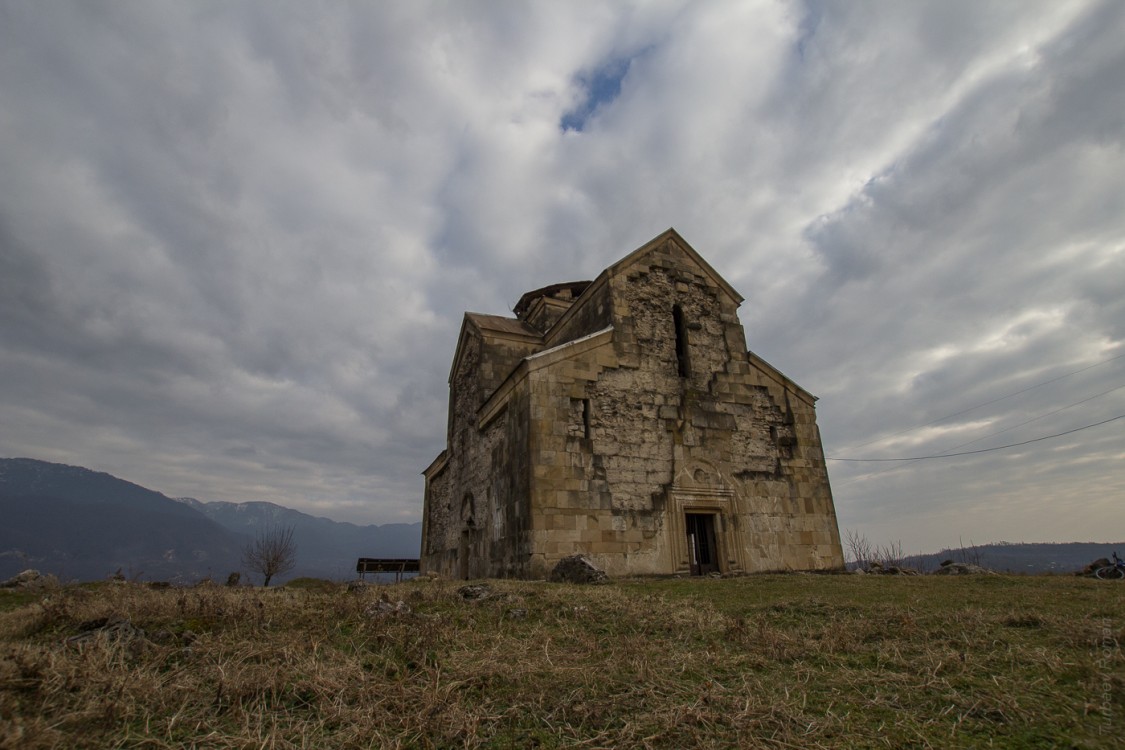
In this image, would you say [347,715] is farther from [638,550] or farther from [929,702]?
[638,550]

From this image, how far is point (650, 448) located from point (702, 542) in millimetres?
2700

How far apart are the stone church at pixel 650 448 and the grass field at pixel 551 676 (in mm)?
5518

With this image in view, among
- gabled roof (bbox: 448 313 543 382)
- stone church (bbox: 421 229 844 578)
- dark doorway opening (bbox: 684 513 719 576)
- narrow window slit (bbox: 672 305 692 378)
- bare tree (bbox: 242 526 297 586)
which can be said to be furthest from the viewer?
bare tree (bbox: 242 526 297 586)

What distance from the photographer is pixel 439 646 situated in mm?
4402

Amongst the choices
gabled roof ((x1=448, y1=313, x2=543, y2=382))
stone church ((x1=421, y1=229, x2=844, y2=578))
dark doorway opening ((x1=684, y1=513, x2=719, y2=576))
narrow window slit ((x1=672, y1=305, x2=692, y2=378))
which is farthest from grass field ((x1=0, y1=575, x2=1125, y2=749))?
gabled roof ((x1=448, y1=313, x2=543, y2=382))

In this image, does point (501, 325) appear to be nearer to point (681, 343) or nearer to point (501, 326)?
point (501, 326)

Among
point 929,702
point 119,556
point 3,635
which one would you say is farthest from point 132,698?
point 119,556

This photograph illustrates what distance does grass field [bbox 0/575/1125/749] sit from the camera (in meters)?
2.79

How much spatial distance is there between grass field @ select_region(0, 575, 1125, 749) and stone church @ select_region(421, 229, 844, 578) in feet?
18.1

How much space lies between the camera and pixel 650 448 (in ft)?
40.5

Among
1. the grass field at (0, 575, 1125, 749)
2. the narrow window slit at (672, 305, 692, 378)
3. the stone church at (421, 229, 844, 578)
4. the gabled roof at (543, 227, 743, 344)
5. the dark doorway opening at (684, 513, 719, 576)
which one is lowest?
the grass field at (0, 575, 1125, 749)

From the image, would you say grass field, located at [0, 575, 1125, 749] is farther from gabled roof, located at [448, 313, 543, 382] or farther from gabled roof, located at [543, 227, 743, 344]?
gabled roof, located at [448, 313, 543, 382]

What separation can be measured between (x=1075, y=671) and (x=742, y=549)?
9.37m

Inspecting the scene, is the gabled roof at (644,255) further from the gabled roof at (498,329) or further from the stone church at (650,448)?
the gabled roof at (498,329)
